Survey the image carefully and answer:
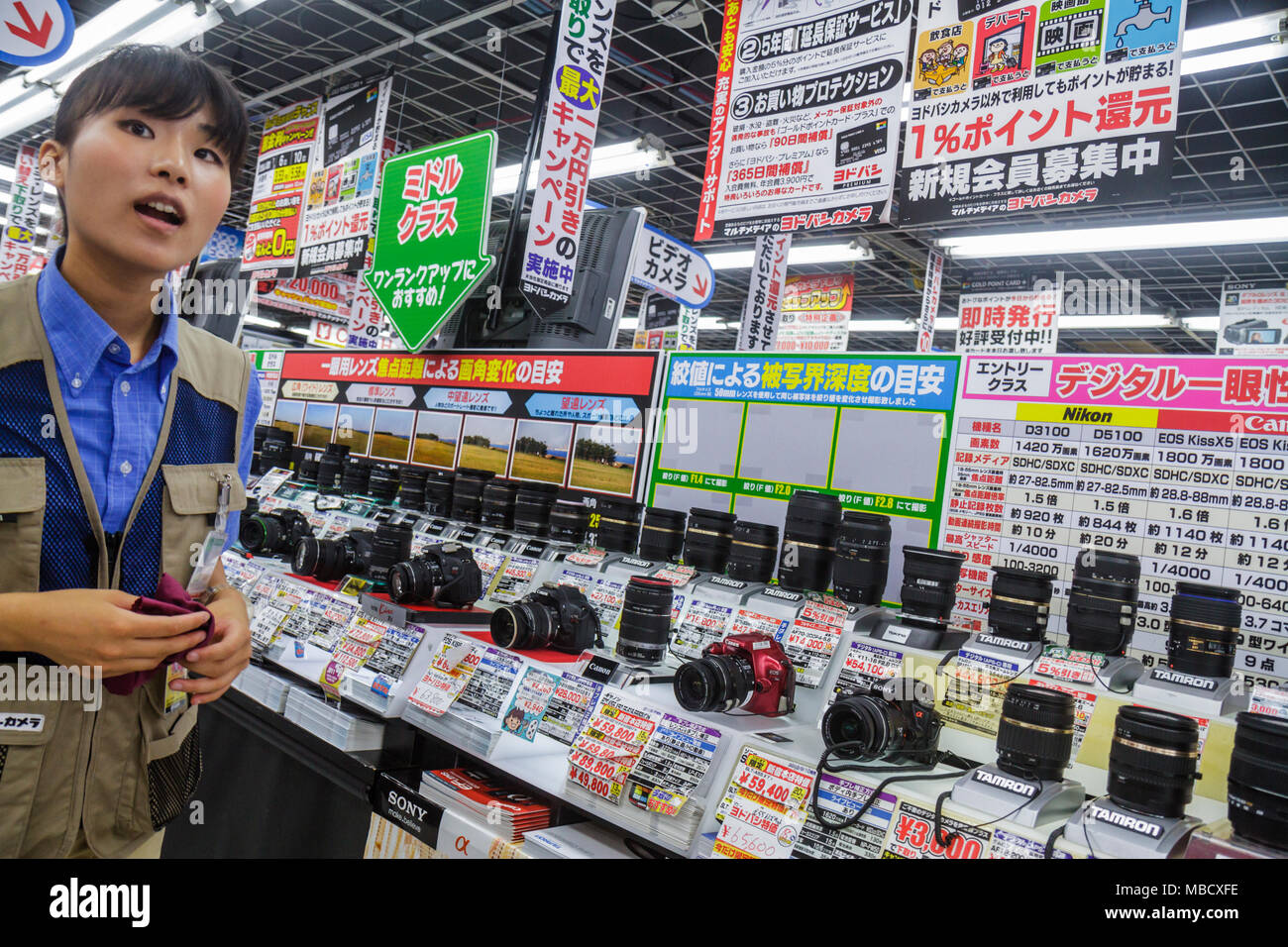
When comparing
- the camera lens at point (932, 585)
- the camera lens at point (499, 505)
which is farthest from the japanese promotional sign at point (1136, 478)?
the camera lens at point (499, 505)

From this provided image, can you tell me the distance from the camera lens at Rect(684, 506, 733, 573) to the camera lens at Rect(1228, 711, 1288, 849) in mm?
1354

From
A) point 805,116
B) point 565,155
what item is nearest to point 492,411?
point 565,155

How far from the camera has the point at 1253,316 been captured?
8.81 metres

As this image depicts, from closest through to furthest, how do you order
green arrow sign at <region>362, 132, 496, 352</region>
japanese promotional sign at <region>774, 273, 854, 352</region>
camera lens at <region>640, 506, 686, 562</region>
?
camera lens at <region>640, 506, 686, 562</region>, green arrow sign at <region>362, 132, 496, 352</region>, japanese promotional sign at <region>774, 273, 854, 352</region>

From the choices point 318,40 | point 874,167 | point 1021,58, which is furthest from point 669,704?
point 318,40

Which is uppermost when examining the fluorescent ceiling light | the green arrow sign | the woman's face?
the fluorescent ceiling light

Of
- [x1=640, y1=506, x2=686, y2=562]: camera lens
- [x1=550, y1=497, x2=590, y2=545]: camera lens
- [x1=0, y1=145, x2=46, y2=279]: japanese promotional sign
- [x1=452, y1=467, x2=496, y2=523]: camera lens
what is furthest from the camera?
[x1=0, y1=145, x2=46, y2=279]: japanese promotional sign

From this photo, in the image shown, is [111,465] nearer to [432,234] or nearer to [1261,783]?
[1261,783]

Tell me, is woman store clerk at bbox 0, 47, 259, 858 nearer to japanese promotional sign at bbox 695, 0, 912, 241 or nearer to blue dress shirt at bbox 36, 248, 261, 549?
blue dress shirt at bbox 36, 248, 261, 549

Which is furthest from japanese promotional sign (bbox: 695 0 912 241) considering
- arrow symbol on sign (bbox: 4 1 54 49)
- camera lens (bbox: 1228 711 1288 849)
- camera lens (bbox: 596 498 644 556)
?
arrow symbol on sign (bbox: 4 1 54 49)

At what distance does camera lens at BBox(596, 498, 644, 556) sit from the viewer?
274 centimetres

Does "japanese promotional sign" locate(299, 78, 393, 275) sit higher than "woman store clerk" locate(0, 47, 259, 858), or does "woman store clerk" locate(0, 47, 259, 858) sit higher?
"japanese promotional sign" locate(299, 78, 393, 275)

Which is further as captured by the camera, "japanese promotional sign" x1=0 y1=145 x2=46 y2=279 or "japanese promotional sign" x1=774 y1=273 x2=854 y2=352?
"japanese promotional sign" x1=0 y1=145 x2=46 y2=279

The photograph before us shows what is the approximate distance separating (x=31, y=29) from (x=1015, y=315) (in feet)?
27.8
